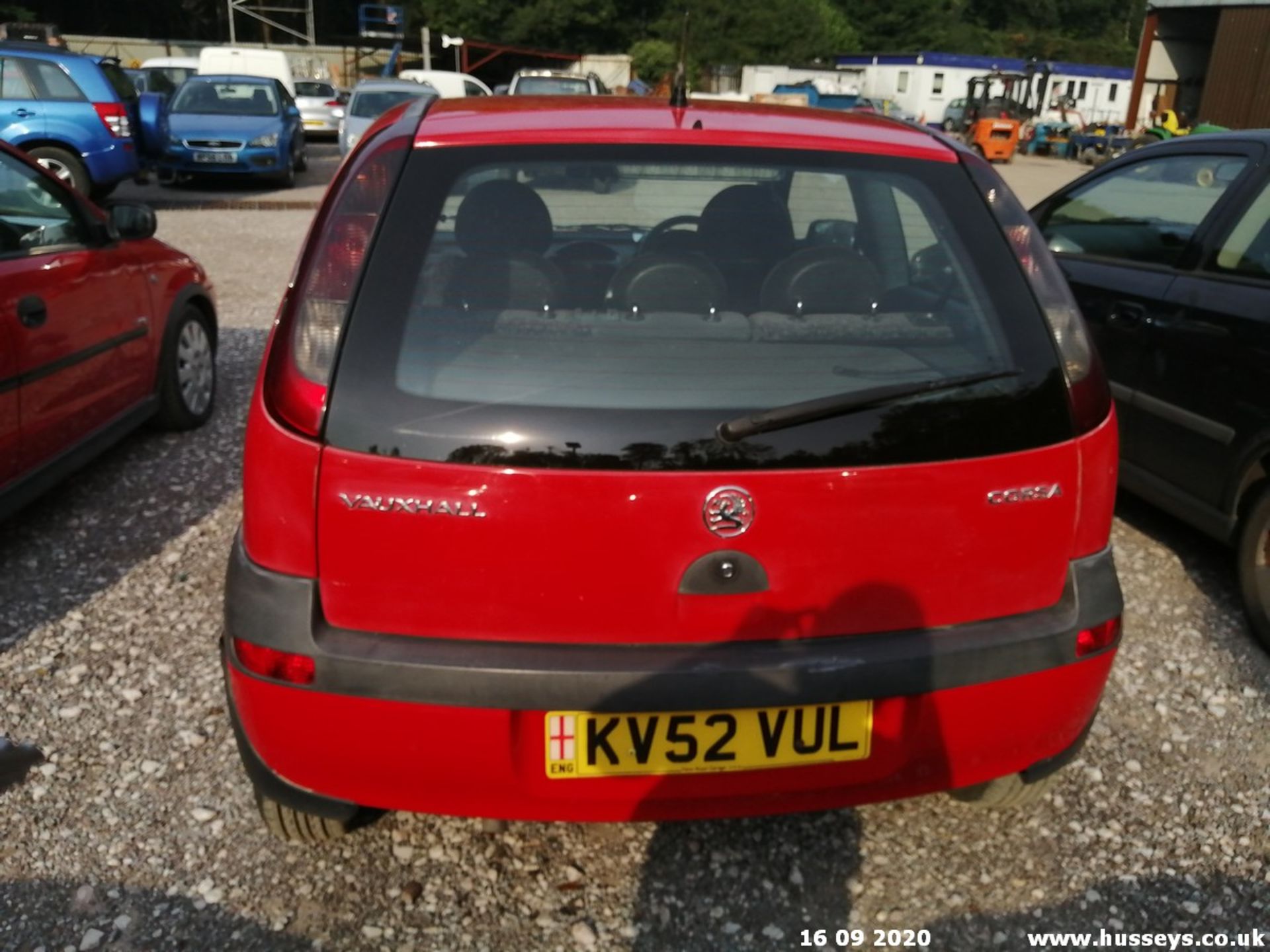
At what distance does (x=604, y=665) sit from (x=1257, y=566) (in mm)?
2658

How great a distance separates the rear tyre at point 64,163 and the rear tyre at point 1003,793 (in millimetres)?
12574

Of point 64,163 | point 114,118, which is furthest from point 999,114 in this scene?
point 64,163

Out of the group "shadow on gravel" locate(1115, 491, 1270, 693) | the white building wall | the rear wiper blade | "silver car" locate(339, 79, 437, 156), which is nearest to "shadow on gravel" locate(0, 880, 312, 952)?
the rear wiper blade

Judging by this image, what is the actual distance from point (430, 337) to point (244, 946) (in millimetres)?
1293

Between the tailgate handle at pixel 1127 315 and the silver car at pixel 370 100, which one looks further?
the silver car at pixel 370 100

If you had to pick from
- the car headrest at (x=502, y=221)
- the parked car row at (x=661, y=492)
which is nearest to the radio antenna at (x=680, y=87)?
the parked car row at (x=661, y=492)

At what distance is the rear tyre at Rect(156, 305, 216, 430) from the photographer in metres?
5.31

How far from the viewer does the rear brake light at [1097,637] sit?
2303 millimetres

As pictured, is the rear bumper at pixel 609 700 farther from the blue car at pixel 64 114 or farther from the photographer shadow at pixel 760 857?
the blue car at pixel 64 114

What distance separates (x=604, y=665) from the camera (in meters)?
2.10

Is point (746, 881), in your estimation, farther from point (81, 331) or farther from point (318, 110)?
Result: point (318, 110)

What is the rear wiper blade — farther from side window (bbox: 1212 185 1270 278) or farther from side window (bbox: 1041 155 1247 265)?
side window (bbox: 1041 155 1247 265)

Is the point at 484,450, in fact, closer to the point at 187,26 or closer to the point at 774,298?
the point at 774,298

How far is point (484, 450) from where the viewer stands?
2.04m
